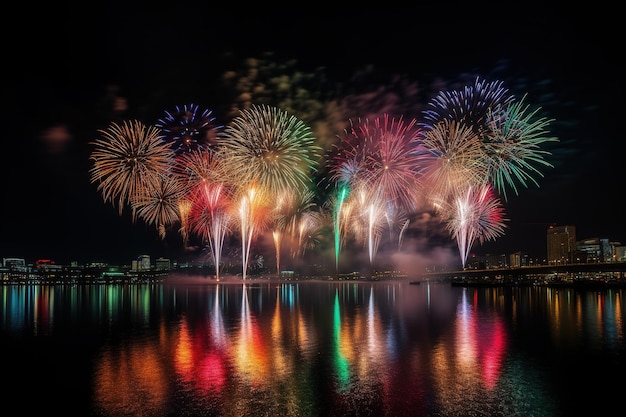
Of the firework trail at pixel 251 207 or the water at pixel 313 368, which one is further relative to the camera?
the firework trail at pixel 251 207

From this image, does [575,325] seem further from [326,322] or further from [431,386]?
[431,386]

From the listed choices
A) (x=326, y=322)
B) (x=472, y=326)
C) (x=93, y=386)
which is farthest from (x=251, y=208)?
(x=93, y=386)

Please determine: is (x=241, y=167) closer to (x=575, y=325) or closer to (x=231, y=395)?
(x=575, y=325)

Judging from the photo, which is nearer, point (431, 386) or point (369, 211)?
point (431, 386)

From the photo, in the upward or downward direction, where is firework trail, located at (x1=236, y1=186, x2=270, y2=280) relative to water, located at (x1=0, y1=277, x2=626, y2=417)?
upward

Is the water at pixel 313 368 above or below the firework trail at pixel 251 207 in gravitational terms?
below

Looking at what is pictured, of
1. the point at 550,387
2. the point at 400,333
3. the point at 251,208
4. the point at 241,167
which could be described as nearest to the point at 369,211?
the point at 251,208

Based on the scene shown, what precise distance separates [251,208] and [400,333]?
36138 millimetres

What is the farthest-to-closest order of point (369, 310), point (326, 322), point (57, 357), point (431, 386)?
point (369, 310) → point (326, 322) → point (57, 357) → point (431, 386)

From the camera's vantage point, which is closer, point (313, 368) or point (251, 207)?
point (313, 368)

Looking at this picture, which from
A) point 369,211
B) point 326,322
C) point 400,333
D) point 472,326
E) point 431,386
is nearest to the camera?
point 431,386

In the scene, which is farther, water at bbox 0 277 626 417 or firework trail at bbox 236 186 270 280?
firework trail at bbox 236 186 270 280

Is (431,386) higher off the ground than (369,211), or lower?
lower

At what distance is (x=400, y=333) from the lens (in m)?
24.5
